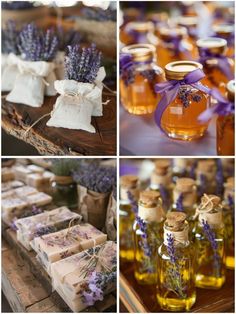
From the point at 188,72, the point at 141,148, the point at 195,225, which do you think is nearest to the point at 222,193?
the point at 195,225

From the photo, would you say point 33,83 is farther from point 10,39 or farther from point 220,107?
point 220,107

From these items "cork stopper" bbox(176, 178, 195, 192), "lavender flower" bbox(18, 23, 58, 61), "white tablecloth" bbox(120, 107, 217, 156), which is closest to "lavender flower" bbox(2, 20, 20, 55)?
"lavender flower" bbox(18, 23, 58, 61)

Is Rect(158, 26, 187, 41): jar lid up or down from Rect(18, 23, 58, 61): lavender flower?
up

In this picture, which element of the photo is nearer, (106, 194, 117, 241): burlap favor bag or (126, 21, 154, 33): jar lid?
(106, 194, 117, 241): burlap favor bag

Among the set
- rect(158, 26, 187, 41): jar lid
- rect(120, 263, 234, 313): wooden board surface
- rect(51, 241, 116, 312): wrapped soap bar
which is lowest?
rect(120, 263, 234, 313): wooden board surface

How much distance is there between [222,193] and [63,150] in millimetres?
534

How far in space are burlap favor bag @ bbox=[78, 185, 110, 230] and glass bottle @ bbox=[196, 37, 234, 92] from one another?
39 cm

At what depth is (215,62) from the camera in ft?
3.73

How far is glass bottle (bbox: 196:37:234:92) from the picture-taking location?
1.12 metres

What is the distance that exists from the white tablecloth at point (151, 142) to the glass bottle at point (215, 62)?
0.14 metres

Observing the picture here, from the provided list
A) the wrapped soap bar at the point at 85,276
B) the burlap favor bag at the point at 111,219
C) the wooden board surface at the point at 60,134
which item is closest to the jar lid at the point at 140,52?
the wooden board surface at the point at 60,134

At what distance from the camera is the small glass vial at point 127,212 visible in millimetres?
1190

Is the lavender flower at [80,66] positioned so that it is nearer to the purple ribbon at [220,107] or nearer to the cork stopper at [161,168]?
the purple ribbon at [220,107]

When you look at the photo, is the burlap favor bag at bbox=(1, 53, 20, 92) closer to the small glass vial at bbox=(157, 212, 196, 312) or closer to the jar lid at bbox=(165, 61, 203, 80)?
the jar lid at bbox=(165, 61, 203, 80)
